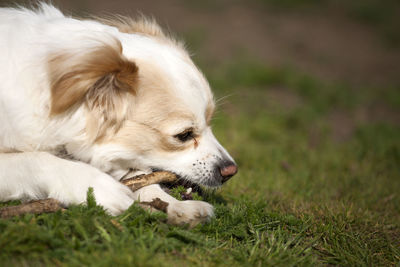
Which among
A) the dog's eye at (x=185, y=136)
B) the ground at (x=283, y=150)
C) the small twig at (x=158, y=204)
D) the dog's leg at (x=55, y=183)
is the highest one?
Result: the dog's eye at (x=185, y=136)

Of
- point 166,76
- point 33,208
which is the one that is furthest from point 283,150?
point 33,208

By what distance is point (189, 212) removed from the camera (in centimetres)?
245

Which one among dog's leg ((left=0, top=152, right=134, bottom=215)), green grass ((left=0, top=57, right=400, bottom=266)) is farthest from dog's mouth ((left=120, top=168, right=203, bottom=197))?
dog's leg ((left=0, top=152, right=134, bottom=215))

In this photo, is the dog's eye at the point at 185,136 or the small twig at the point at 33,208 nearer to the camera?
the small twig at the point at 33,208

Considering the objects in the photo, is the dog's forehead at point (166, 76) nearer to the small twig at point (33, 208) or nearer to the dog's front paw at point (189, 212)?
the dog's front paw at point (189, 212)

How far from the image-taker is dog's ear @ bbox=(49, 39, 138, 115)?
2488mm

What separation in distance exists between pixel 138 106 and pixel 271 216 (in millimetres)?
1215

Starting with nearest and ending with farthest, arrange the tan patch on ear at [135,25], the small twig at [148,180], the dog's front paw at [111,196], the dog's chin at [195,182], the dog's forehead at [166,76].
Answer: the dog's front paw at [111,196] → the small twig at [148,180] → the dog's forehead at [166,76] → the dog's chin at [195,182] → the tan patch on ear at [135,25]

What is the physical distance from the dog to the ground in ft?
0.80

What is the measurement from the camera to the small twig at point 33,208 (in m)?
2.23

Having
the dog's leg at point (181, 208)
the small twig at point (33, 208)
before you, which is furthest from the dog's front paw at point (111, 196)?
the small twig at point (33, 208)

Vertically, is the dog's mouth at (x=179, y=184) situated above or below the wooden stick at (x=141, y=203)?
below

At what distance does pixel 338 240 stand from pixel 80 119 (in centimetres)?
190

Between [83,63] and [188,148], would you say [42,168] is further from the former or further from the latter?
[188,148]
